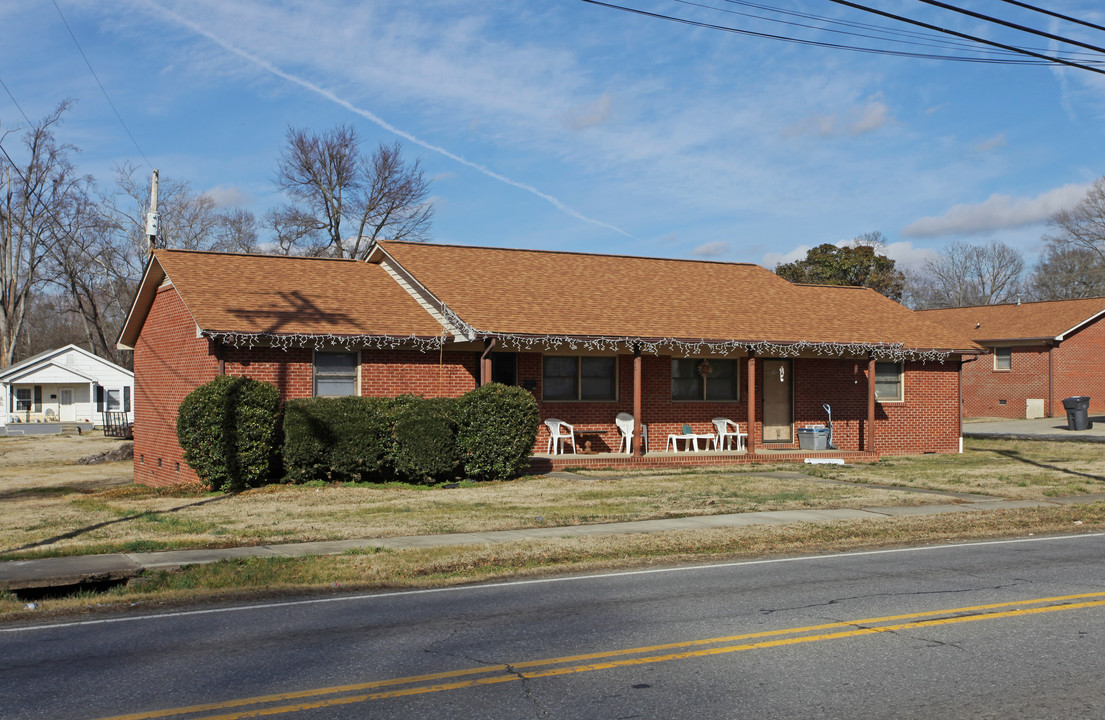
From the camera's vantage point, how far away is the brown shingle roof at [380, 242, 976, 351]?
22.3 meters

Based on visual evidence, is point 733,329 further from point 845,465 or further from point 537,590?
point 537,590

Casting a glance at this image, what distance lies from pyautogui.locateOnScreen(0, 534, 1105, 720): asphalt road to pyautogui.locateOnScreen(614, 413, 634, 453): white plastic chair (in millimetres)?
13173

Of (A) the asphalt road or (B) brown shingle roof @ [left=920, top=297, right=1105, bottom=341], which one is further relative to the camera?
(B) brown shingle roof @ [left=920, top=297, right=1105, bottom=341]

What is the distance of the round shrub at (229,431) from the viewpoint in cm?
1812

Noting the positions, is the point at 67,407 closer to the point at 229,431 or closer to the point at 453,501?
the point at 229,431

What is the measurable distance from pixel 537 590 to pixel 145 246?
51.2m

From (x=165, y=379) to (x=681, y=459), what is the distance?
1191 centimetres

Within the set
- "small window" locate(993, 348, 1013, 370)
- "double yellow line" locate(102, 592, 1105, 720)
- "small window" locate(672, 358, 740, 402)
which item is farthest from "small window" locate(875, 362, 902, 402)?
"small window" locate(993, 348, 1013, 370)

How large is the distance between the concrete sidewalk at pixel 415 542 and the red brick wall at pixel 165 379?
8692 millimetres

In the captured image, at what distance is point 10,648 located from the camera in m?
7.52

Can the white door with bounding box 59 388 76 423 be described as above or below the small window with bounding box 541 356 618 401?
below

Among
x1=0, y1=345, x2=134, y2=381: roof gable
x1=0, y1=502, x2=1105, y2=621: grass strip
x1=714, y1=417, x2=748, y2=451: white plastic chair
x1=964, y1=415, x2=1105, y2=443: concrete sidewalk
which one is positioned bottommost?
x1=0, y1=502, x2=1105, y2=621: grass strip

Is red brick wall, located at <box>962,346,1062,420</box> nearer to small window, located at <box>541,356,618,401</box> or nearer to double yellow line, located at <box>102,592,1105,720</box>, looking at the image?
small window, located at <box>541,356,618,401</box>

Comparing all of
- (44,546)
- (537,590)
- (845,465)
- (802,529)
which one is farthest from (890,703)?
(845,465)
